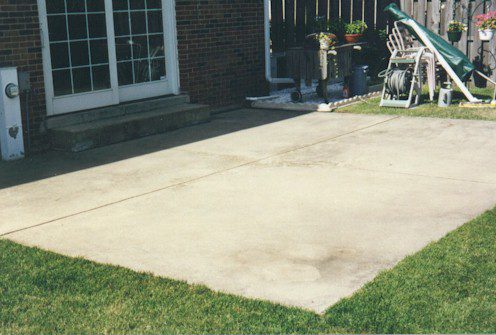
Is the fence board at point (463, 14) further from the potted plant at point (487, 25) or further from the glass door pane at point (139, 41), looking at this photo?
the glass door pane at point (139, 41)

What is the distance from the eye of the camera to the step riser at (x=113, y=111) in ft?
29.1

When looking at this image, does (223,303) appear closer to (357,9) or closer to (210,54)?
(210,54)

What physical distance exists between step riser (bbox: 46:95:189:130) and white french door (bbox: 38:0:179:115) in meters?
0.14

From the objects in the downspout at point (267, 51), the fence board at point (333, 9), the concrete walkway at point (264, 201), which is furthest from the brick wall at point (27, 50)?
the fence board at point (333, 9)

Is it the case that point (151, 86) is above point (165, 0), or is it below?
below

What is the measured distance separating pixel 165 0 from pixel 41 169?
3.70 metres

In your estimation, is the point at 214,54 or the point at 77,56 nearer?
the point at 77,56

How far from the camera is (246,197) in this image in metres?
6.42

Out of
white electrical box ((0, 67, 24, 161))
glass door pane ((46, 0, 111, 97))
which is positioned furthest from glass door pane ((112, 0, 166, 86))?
white electrical box ((0, 67, 24, 161))

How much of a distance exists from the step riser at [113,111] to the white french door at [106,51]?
137 millimetres

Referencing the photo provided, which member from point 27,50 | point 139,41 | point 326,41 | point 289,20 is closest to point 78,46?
point 27,50

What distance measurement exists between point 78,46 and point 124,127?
3.83ft

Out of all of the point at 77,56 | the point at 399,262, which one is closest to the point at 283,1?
the point at 77,56

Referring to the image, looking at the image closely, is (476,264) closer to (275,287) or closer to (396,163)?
(275,287)
